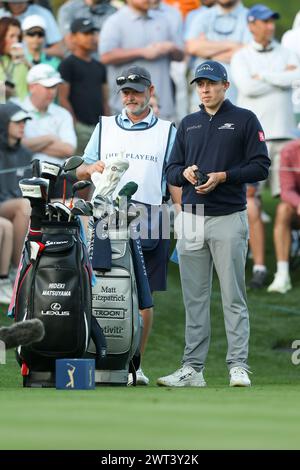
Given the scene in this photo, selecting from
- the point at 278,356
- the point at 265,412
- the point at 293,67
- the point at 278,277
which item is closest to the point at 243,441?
the point at 265,412

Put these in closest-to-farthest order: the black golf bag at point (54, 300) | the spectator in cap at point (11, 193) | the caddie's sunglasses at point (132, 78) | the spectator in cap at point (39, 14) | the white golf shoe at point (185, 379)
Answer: the black golf bag at point (54, 300)
the white golf shoe at point (185, 379)
the caddie's sunglasses at point (132, 78)
the spectator in cap at point (11, 193)
the spectator in cap at point (39, 14)

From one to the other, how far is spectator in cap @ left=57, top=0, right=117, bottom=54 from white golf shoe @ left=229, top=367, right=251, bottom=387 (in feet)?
25.5

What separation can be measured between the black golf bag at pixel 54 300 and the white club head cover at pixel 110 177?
0.64m

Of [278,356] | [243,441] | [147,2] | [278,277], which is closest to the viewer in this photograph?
[243,441]

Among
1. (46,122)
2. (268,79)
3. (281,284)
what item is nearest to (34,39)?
(46,122)

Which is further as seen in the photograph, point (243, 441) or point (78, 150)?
point (78, 150)

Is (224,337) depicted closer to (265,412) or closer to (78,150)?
(78,150)

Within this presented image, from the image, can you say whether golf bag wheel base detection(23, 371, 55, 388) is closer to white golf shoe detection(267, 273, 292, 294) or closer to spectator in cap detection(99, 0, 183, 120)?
white golf shoe detection(267, 273, 292, 294)

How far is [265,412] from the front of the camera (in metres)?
6.95

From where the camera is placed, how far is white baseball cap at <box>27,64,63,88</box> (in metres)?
14.3

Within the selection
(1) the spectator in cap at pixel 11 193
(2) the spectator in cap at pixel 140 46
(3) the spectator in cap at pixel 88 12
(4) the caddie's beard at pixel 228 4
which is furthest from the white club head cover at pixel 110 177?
(3) the spectator in cap at pixel 88 12

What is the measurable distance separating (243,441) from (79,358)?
3.01 metres

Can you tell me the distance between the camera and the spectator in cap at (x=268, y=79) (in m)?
14.7

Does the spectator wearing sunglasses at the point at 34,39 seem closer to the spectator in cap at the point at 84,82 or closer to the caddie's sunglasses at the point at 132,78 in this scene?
the spectator in cap at the point at 84,82
